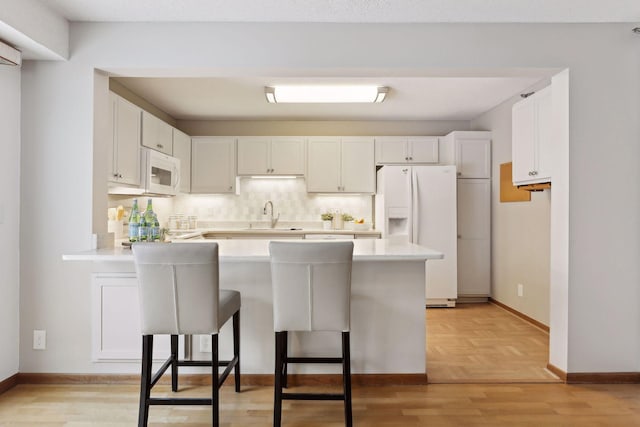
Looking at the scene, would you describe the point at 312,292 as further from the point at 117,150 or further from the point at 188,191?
the point at 188,191

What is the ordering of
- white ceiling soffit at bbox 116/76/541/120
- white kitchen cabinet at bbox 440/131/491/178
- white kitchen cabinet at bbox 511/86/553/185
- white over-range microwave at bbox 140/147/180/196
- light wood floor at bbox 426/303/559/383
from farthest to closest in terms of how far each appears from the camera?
1. white kitchen cabinet at bbox 440/131/491/178
2. white ceiling soffit at bbox 116/76/541/120
3. white over-range microwave at bbox 140/147/180/196
4. white kitchen cabinet at bbox 511/86/553/185
5. light wood floor at bbox 426/303/559/383

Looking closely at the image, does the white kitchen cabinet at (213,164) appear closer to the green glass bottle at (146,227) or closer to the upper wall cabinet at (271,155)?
the upper wall cabinet at (271,155)

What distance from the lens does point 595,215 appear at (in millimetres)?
2912

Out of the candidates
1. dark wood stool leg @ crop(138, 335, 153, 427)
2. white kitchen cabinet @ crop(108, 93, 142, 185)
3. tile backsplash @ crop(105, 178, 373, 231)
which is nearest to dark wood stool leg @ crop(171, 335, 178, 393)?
dark wood stool leg @ crop(138, 335, 153, 427)

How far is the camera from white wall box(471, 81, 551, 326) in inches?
165

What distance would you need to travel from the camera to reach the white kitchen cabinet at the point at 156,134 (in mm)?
4033

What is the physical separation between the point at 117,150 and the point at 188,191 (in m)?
2.17

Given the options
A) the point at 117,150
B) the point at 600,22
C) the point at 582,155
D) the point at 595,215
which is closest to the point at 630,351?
the point at 595,215

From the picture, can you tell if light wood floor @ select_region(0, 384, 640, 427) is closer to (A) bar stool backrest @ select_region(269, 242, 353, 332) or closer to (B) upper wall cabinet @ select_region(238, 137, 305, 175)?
(A) bar stool backrest @ select_region(269, 242, 353, 332)

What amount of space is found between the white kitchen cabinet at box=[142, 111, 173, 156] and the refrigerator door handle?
2.85 m

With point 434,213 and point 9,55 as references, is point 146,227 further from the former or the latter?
point 434,213

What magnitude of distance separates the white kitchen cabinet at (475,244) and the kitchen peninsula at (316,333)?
2752mm

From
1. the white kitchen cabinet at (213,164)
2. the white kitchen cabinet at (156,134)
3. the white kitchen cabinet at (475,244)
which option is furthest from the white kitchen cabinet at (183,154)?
the white kitchen cabinet at (475,244)

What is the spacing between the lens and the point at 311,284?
223 cm
